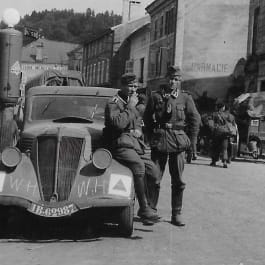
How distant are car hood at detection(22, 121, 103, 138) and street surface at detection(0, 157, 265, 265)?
1.24 metres

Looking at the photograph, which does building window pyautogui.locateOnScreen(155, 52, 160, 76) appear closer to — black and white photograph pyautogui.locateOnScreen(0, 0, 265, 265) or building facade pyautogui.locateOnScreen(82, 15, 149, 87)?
building facade pyautogui.locateOnScreen(82, 15, 149, 87)

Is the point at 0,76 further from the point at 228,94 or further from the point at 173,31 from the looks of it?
the point at 173,31

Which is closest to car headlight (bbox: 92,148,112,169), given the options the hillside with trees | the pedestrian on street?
the pedestrian on street

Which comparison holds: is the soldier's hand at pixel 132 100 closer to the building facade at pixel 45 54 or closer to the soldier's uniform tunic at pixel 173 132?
the soldier's uniform tunic at pixel 173 132

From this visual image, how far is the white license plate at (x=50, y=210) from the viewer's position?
266 inches

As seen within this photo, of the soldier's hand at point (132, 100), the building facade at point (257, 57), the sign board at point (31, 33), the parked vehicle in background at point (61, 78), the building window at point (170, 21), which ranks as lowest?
the soldier's hand at point (132, 100)

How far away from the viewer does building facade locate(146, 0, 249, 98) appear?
43.3 metres

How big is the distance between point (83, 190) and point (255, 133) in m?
17.6

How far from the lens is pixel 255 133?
23766 mm

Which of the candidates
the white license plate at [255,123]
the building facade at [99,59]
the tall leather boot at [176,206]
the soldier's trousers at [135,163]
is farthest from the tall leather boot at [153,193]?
the building facade at [99,59]

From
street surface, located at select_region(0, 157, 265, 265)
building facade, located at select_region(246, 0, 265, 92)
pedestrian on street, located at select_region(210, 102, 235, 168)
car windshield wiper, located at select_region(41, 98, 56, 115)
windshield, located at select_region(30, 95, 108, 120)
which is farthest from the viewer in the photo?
building facade, located at select_region(246, 0, 265, 92)

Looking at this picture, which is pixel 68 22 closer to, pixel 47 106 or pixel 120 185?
pixel 47 106

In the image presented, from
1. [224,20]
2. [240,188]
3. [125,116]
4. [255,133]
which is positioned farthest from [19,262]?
[224,20]

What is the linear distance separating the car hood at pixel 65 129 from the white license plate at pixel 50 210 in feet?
3.25
